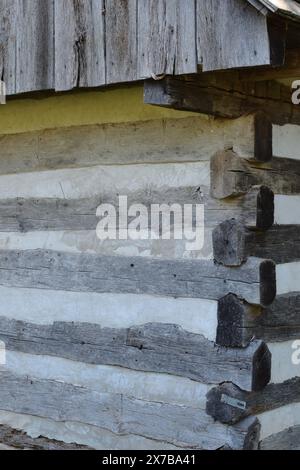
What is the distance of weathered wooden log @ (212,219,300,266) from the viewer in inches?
210

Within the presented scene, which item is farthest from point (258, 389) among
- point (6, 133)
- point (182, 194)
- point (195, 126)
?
point (6, 133)

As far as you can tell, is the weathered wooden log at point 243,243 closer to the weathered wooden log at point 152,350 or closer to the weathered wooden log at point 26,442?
the weathered wooden log at point 152,350

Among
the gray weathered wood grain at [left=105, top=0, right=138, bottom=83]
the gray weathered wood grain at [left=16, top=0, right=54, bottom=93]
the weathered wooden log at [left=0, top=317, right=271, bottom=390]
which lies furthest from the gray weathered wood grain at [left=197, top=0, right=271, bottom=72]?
the weathered wooden log at [left=0, top=317, right=271, bottom=390]

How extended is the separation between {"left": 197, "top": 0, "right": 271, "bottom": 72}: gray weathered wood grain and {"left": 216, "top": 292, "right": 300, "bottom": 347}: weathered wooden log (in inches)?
56.2

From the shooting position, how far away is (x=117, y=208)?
5.88 meters

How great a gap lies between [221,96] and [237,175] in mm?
498

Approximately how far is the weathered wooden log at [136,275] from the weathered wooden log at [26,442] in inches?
43.1

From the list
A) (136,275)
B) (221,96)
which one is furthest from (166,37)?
(136,275)

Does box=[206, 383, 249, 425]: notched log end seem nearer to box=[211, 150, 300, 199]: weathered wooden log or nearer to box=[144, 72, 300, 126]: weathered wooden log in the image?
box=[211, 150, 300, 199]: weathered wooden log

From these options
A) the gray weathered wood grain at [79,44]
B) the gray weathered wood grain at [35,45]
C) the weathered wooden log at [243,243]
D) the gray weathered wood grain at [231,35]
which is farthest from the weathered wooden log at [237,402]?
the gray weathered wood grain at [35,45]

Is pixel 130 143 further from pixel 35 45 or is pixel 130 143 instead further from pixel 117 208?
pixel 35 45

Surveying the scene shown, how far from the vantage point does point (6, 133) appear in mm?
6664

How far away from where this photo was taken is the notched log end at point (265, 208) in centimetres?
535

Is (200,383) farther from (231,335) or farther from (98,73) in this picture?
(98,73)
